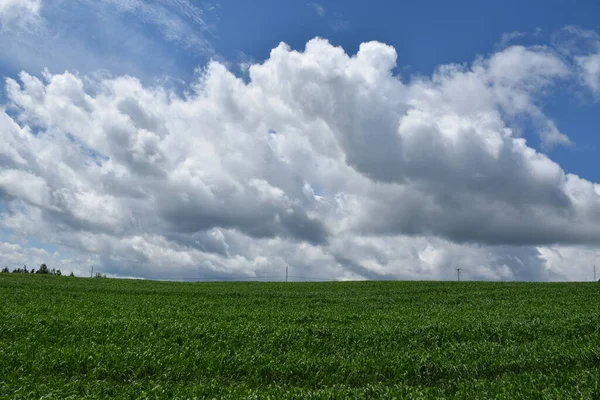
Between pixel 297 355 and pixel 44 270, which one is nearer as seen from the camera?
pixel 297 355

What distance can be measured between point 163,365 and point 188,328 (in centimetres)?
537

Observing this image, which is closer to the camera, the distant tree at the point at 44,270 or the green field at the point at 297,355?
the green field at the point at 297,355

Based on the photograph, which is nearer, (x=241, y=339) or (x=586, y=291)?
(x=241, y=339)

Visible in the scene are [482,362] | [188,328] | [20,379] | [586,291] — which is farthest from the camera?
[586,291]

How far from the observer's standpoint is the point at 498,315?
2602 cm

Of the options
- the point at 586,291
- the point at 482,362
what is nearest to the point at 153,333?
the point at 482,362

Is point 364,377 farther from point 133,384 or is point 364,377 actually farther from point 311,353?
point 133,384

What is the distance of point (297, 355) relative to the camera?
1702 cm

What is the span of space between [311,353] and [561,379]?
326 inches

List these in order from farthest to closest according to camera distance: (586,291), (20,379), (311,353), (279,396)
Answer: (586,291) → (311,353) → (20,379) → (279,396)

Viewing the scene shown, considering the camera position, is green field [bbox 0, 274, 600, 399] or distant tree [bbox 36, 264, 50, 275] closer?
green field [bbox 0, 274, 600, 399]

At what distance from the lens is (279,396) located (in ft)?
41.5

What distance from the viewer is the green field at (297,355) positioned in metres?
13.1

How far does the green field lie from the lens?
43.1ft
